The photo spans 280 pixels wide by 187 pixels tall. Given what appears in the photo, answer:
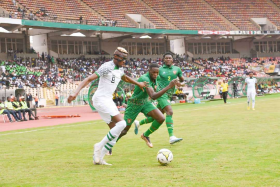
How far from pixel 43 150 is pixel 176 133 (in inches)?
172

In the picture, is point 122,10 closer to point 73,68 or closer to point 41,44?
point 41,44

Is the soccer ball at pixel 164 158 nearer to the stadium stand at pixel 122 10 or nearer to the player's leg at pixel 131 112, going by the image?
the player's leg at pixel 131 112

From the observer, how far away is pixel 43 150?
10.4 metres

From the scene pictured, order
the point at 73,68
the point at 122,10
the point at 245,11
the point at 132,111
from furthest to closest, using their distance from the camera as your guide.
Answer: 1. the point at 245,11
2. the point at 122,10
3. the point at 73,68
4. the point at 132,111

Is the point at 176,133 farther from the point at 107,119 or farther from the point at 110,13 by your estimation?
the point at 110,13

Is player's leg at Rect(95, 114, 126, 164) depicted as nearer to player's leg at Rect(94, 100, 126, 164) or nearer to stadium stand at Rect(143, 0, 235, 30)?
player's leg at Rect(94, 100, 126, 164)

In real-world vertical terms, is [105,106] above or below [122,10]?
below

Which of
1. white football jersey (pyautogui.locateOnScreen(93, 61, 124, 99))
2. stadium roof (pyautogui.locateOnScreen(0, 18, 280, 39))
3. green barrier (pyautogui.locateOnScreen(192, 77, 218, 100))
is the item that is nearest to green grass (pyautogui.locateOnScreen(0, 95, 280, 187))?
white football jersey (pyautogui.locateOnScreen(93, 61, 124, 99))

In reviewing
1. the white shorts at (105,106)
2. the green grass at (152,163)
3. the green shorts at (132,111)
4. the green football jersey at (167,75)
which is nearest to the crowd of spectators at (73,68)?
the green football jersey at (167,75)

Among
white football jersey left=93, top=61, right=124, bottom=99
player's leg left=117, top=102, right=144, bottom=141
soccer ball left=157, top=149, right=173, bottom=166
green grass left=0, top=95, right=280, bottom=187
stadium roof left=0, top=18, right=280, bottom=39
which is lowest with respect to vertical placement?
green grass left=0, top=95, right=280, bottom=187

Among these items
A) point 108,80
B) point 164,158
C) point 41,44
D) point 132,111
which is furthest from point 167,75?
point 41,44

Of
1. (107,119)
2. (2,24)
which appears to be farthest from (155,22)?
(107,119)

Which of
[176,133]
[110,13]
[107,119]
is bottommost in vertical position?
[176,133]

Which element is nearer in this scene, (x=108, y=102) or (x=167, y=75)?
(x=108, y=102)
